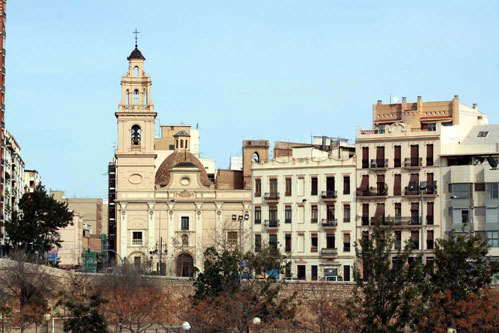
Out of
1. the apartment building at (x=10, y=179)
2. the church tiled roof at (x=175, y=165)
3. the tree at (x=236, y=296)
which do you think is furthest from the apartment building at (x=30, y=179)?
the tree at (x=236, y=296)

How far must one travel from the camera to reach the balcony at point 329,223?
119562 mm

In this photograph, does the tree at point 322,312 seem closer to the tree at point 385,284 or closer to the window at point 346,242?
the tree at point 385,284

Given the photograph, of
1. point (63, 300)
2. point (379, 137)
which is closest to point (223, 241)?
point (379, 137)

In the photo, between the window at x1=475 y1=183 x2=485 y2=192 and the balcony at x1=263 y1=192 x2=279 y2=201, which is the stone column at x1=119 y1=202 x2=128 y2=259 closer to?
the balcony at x1=263 y1=192 x2=279 y2=201

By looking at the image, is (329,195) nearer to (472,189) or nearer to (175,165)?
(472,189)

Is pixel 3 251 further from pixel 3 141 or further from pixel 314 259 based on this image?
pixel 314 259

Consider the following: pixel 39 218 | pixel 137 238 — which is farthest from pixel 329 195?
pixel 39 218

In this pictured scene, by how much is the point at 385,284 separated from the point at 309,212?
140ft

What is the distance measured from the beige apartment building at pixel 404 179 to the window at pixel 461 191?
1.68 m

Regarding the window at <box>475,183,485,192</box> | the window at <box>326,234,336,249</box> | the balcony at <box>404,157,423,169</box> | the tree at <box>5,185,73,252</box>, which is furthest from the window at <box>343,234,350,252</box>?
the tree at <box>5,185,73,252</box>

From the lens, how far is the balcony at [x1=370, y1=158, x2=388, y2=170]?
4633 inches

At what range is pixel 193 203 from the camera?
138 meters

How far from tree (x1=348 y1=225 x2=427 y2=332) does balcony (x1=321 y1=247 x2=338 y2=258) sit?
40013 millimetres

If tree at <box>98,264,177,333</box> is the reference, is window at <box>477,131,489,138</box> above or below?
above
